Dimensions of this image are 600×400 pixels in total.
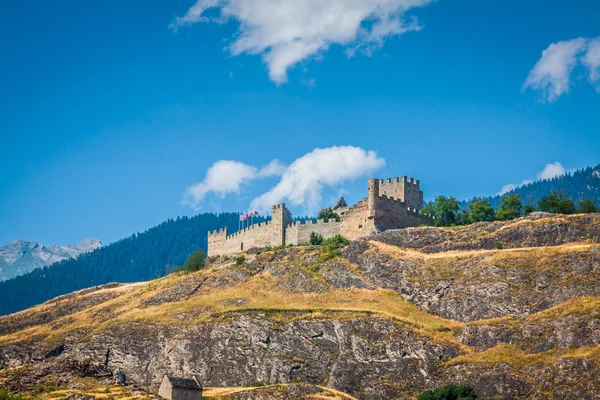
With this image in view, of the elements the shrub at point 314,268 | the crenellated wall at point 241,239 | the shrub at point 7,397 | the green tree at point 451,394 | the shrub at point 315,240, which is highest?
the crenellated wall at point 241,239

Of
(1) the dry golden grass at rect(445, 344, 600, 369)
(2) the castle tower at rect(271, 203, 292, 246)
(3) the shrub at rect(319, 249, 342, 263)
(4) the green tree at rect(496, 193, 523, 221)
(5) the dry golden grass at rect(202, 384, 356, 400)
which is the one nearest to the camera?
(1) the dry golden grass at rect(445, 344, 600, 369)

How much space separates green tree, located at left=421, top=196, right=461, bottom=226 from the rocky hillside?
10.4 m

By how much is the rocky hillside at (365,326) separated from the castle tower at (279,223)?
873cm

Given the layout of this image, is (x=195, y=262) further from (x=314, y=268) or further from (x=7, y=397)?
(x=7, y=397)

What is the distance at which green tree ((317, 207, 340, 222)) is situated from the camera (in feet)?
412

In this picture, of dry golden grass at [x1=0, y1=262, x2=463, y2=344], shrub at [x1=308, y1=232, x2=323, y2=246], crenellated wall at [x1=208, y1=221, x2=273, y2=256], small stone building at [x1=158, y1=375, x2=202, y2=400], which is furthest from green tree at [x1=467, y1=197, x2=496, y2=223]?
small stone building at [x1=158, y1=375, x2=202, y2=400]

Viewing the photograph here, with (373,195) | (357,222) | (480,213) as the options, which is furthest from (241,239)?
(480,213)

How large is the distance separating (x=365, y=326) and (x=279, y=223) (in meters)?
39.4

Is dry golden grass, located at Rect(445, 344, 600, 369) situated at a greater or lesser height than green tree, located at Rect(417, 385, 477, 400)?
greater

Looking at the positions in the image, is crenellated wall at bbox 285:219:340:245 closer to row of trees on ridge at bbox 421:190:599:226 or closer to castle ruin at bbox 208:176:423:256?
castle ruin at bbox 208:176:423:256

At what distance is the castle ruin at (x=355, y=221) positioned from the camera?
369 feet

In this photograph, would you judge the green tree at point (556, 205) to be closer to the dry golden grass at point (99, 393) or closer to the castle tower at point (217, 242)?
the castle tower at point (217, 242)

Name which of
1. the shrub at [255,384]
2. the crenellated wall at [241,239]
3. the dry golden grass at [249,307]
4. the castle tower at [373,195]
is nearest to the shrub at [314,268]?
the dry golden grass at [249,307]

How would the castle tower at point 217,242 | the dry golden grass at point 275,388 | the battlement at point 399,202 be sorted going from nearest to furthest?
the dry golden grass at point 275,388
the battlement at point 399,202
the castle tower at point 217,242
